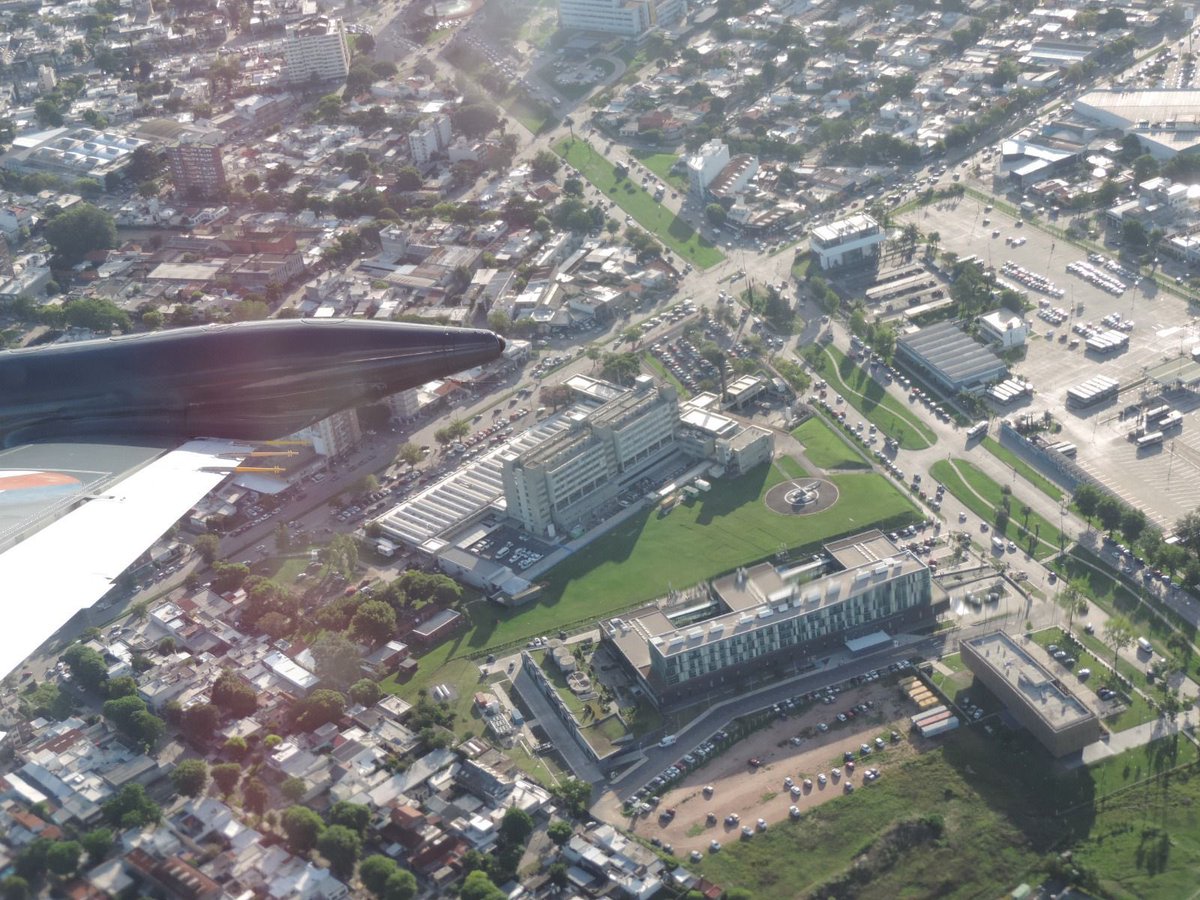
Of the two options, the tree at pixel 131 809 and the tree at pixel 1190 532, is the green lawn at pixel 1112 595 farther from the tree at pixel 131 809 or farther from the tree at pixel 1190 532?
the tree at pixel 131 809

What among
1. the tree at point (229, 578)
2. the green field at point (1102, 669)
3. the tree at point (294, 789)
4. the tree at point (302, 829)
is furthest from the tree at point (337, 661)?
the green field at point (1102, 669)

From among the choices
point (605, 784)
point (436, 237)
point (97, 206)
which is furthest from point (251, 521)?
point (97, 206)

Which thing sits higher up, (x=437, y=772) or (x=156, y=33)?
(x=156, y=33)

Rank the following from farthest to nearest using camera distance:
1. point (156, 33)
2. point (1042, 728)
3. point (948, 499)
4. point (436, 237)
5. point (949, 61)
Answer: point (156, 33) → point (949, 61) → point (436, 237) → point (948, 499) → point (1042, 728)

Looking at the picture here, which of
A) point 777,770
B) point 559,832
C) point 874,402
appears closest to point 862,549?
point 777,770

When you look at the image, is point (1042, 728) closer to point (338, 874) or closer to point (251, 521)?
point (338, 874)

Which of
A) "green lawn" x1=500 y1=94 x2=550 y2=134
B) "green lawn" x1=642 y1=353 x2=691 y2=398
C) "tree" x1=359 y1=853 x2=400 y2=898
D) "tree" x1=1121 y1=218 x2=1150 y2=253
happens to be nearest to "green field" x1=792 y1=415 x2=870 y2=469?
"green lawn" x1=642 y1=353 x2=691 y2=398

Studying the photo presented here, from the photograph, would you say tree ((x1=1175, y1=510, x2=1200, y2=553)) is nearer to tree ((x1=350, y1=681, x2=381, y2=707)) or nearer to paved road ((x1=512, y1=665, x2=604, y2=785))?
paved road ((x1=512, y1=665, x2=604, y2=785))

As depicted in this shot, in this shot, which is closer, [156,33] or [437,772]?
[437,772]
